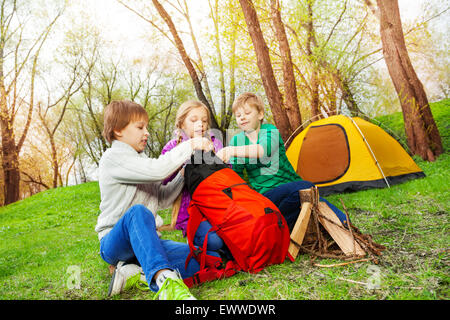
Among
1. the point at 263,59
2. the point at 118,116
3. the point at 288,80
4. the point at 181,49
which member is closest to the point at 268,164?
the point at 118,116

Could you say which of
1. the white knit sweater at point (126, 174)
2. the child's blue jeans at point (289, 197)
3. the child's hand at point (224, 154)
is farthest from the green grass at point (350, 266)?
the child's hand at point (224, 154)

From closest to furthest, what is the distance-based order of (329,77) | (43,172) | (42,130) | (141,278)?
(141,278)
(329,77)
(42,130)
(43,172)

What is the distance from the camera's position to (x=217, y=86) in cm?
1015

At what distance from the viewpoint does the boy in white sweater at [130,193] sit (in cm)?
191

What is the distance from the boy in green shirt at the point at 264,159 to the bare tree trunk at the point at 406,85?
501 centimetres

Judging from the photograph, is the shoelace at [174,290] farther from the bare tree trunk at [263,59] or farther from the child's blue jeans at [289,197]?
the bare tree trunk at [263,59]

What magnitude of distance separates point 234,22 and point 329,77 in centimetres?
345

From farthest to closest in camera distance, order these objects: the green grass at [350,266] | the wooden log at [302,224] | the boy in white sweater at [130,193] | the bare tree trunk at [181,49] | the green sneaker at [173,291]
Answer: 1. the bare tree trunk at [181,49]
2. the wooden log at [302,224]
3. the boy in white sweater at [130,193]
4. the green grass at [350,266]
5. the green sneaker at [173,291]

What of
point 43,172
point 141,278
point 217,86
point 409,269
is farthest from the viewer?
point 43,172

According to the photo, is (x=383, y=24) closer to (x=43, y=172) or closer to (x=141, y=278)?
(x=141, y=278)

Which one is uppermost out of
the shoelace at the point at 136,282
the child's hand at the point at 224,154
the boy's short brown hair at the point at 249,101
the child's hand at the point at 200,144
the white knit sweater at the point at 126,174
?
the boy's short brown hair at the point at 249,101

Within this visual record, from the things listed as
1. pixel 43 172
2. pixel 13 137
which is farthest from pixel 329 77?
pixel 43 172

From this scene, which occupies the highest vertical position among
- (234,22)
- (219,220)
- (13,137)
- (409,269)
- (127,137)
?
(234,22)

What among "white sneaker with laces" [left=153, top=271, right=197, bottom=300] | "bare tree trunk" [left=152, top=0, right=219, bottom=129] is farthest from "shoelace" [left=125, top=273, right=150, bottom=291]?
"bare tree trunk" [left=152, top=0, right=219, bottom=129]
